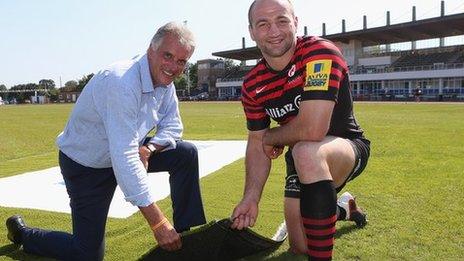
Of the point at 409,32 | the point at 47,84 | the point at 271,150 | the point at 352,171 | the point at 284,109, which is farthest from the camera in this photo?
the point at 47,84

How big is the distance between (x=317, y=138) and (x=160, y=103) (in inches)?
49.2

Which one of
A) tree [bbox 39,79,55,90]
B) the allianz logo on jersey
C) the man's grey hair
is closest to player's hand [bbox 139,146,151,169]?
the man's grey hair

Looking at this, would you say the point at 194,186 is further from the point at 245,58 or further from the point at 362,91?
the point at 245,58

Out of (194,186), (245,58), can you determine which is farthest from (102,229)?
(245,58)

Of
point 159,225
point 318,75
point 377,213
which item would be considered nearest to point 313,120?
point 318,75

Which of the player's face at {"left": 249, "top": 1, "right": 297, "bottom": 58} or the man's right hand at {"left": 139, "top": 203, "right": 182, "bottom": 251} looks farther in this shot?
the player's face at {"left": 249, "top": 1, "right": 297, "bottom": 58}

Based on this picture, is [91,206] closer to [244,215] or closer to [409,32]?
[244,215]

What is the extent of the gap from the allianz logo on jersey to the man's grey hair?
90 cm

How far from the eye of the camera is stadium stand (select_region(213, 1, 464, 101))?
2542 inches

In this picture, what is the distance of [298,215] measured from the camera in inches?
147

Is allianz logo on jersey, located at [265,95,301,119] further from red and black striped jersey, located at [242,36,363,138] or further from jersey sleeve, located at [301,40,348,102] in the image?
jersey sleeve, located at [301,40,348,102]

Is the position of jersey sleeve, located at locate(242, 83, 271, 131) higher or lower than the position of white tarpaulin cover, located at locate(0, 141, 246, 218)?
higher

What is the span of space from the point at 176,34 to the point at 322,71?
0.99 metres

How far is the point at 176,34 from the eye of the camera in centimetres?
307
